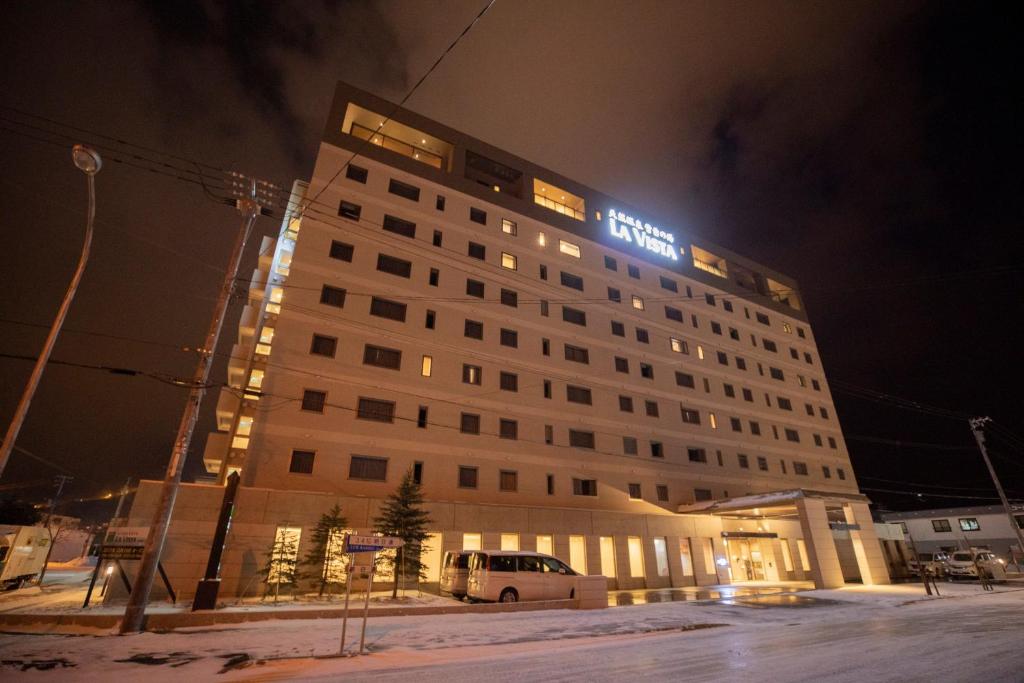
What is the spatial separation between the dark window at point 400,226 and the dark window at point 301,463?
14024mm

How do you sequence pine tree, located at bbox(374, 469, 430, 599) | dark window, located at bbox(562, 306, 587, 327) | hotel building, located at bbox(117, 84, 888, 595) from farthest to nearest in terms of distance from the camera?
dark window, located at bbox(562, 306, 587, 327), hotel building, located at bbox(117, 84, 888, 595), pine tree, located at bbox(374, 469, 430, 599)

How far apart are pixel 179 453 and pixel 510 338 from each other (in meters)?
19.8

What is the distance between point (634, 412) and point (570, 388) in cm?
561

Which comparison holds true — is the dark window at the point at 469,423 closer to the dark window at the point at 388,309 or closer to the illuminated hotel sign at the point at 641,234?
the dark window at the point at 388,309

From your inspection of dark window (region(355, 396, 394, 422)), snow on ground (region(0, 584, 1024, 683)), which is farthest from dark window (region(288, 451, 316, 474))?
snow on ground (region(0, 584, 1024, 683))

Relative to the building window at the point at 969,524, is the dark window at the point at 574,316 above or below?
above

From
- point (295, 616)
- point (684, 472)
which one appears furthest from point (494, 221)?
point (295, 616)

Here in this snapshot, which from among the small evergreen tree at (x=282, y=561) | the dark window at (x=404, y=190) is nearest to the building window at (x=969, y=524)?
the dark window at (x=404, y=190)

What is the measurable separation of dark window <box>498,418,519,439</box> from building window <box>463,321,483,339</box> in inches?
215

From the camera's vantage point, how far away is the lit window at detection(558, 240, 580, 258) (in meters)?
35.7

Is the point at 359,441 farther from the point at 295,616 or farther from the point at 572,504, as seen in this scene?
the point at 572,504

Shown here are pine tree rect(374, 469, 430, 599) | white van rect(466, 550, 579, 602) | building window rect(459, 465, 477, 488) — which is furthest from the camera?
building window rect(459, 465, 477, 488)

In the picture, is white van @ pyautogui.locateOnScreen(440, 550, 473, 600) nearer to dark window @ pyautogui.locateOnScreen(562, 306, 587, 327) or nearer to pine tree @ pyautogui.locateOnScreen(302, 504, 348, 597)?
pine tree @ pyautogui.locateOnScreen(302, 504, 348, 597)

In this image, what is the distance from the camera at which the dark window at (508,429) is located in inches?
1067
